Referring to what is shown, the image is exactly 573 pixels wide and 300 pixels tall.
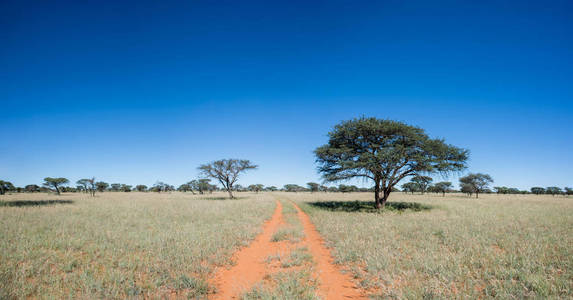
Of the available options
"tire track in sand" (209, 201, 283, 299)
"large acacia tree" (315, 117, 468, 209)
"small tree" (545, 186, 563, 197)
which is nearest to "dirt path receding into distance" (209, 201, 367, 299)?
"tire track in sand" (209, 201, 283, 299)

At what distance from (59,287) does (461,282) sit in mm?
10288

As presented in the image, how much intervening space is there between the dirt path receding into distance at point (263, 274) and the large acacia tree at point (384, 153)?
11.8 m

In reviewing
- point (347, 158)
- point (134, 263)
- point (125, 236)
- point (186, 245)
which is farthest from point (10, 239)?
point (347, 158)

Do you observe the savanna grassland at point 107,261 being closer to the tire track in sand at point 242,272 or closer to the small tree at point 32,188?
the tire track in sand at point 242,272

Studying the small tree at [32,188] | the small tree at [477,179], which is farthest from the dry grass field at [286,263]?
the small tree at [32,188]

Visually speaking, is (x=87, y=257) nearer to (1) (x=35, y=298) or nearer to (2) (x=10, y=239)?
(1) (x=35, y=298)

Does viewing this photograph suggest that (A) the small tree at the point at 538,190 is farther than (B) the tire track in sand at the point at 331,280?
Yes

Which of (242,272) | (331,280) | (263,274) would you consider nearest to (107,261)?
(242,272)

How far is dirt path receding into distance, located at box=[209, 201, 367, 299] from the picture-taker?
17.6 ft

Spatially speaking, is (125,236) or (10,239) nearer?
(10,239)

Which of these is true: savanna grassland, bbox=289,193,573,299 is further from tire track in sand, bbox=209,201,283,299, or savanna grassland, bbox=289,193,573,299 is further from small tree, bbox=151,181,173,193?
small tree, bbox=151,181,173,193

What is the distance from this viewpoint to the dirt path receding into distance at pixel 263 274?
536cm

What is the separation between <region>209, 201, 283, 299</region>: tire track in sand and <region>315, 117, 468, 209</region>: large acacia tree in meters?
12.9

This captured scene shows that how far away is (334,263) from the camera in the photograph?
741 cm
